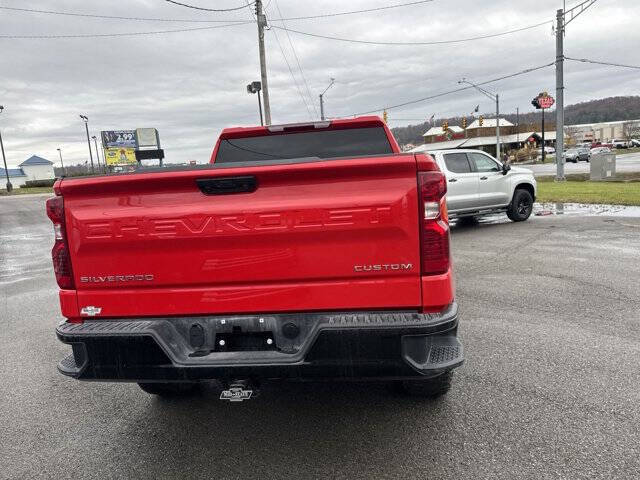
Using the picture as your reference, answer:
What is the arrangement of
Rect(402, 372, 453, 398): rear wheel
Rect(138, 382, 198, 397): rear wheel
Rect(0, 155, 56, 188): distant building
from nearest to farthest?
Rect(402, 372, 453, 398): rear wheel → Rect(138, 382, 198, 397): rear wheel → Rect(0, 155, 56, 188): distant building

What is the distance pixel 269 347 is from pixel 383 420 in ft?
3.54

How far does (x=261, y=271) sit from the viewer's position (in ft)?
8.55

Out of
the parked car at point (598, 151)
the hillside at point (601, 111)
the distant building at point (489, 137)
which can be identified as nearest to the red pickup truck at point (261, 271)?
the parked car at point (598, 151)

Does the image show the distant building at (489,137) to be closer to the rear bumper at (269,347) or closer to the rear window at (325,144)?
the rear window at (325,144)

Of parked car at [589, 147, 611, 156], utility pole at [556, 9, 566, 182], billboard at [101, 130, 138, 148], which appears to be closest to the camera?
utility pole at [556, 9, 566, 182]

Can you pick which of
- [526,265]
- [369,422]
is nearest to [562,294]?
[526,265]

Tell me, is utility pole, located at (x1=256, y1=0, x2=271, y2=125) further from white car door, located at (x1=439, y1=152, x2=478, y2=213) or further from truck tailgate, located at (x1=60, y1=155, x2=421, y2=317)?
truck tailgate, located at (x1=60, y1=155, x2=421, y2=317)

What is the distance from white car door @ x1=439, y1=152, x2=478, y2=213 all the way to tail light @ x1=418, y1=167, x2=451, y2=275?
9.19 metres

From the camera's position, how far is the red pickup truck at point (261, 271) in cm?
249

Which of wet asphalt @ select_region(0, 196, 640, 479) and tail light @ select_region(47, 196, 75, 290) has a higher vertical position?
tail light @ select_region(47, 196, 75, 290)

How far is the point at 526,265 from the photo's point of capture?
24.9ft

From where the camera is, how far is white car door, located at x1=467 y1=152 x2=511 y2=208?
11797 millimetres

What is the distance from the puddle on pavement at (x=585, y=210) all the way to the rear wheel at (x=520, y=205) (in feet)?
4.88

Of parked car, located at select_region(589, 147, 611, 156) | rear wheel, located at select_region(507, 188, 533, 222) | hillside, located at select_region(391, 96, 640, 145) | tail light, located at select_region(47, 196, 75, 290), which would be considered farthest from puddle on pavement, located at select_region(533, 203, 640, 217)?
hillside, located at select_region(391, 96, 640, 145)
